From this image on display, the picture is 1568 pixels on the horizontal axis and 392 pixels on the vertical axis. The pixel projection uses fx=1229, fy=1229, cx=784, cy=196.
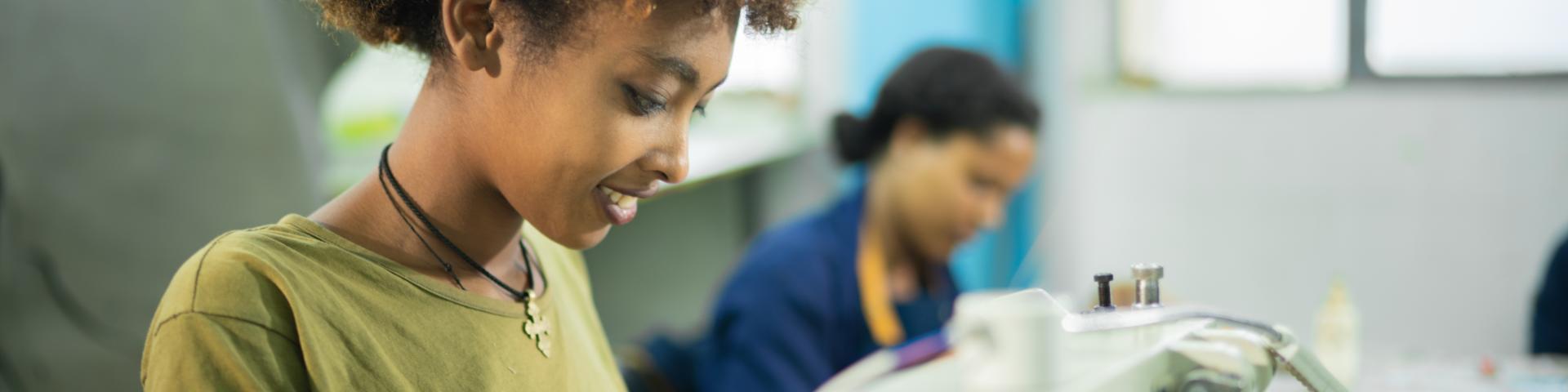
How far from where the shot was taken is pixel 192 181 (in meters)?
0.99

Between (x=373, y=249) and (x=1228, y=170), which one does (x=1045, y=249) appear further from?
(x=373, y=249)

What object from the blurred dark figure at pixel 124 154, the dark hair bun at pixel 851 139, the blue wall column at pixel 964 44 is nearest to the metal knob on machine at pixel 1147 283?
the blurred dark figure at pixel 124 154

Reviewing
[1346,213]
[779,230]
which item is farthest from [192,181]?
[1346,213]

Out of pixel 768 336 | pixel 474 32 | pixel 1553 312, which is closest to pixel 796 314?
pixel 768 336

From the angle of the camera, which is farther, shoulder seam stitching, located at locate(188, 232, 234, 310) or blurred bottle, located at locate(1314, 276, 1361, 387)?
blurred bottle, located at locate(1314, 276, 1361, 387)

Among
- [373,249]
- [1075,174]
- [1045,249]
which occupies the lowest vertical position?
[1045,249]

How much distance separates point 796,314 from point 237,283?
113 centimetres

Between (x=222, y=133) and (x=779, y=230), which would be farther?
(x=779, y=230)

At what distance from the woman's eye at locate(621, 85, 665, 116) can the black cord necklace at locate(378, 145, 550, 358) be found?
15 centimetres

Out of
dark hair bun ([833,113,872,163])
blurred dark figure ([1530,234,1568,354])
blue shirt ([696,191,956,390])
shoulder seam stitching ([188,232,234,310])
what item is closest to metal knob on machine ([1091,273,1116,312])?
shoulder seam stitching ([188,232,234,310])

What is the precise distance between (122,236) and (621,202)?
0.43 m

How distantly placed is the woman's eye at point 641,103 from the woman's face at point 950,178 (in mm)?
1247

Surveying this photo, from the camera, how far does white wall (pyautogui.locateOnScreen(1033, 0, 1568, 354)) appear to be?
253 centimetres

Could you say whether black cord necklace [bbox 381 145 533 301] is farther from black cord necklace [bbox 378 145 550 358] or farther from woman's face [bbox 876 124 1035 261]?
woman's face [bbox 876 124 1035 261]
